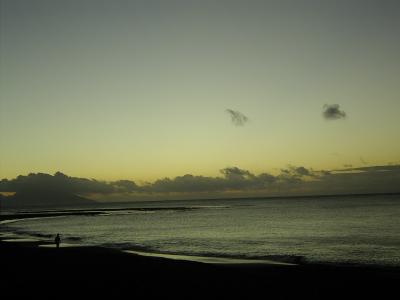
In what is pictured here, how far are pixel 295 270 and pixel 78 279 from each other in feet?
47.2

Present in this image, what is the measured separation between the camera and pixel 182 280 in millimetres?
23984

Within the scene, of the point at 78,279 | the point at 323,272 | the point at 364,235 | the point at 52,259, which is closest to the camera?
the point at 78,279

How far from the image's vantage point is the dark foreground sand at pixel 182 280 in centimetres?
2050

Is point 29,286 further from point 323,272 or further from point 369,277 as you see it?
point 369,277

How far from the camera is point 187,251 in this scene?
143ft

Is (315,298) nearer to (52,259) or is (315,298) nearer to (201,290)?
(201,290)

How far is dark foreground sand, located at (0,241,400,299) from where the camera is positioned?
67.3ft

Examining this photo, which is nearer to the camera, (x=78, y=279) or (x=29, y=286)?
(x=29, y=286)

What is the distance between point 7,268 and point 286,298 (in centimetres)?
1944

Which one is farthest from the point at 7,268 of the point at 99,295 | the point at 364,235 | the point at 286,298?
the point at 364,235

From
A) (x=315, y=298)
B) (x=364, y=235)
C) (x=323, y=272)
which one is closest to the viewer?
(x=315, y=298)

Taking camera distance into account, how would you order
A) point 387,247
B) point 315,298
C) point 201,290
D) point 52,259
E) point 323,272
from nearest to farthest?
1. point 315,298
2. point 201,290
3. point 323,272
4. point 52,259
5. point 387,247

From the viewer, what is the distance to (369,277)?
25344 millimetres

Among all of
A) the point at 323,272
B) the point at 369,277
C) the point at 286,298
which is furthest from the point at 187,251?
the point at 286,298
